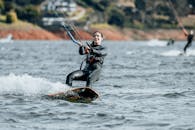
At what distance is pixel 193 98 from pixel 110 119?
253 inches

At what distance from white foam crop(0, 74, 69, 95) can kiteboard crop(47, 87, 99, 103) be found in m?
1.09

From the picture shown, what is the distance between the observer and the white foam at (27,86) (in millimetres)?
26859

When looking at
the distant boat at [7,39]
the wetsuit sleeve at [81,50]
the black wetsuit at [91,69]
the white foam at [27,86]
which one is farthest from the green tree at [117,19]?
the wetsuit sleeve at [81,50]

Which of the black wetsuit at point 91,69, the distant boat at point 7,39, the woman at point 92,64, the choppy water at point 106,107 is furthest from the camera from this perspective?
the distant boat at point 7,39

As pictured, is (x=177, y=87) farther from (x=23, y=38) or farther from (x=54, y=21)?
(x=54, y=21)

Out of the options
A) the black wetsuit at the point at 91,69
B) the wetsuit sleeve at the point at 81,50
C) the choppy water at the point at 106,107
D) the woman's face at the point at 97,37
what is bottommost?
the choppy water at the point at 106,107

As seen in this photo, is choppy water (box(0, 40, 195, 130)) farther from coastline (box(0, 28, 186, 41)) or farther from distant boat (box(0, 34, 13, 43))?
coastline (box(0, 28, 186, 41))

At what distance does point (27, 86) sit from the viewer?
2805cm

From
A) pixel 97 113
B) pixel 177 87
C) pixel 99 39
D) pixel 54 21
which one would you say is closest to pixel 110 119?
pixel 97 113

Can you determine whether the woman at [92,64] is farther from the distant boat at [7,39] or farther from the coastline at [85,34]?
the coastline at [85,34]

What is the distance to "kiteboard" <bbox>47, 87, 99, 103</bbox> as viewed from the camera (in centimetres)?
2466

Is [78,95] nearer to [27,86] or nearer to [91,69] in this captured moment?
[91,69]

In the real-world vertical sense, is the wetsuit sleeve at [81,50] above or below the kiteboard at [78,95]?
above

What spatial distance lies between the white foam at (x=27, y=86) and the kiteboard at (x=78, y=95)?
3.58 ft
